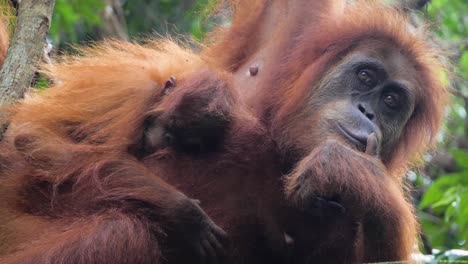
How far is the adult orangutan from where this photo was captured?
144 inches

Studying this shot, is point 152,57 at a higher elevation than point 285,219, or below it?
higher

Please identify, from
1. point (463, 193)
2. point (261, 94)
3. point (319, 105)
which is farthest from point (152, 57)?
point (463, 193)

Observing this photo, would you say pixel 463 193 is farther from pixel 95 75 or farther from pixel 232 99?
pixel 95 75

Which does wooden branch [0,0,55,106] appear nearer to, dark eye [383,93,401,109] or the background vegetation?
the background vegetation

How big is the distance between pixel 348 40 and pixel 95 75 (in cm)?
140

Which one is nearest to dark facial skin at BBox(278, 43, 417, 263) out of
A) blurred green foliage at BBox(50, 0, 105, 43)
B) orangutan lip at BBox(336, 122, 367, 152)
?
orangutan lip at BBox(336, 122, 367, 152)

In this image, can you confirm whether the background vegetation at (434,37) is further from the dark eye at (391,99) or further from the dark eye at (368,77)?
the dark eye at (368,77)

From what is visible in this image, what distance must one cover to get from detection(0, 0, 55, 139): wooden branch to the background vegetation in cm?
134

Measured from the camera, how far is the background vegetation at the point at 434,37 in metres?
5.58

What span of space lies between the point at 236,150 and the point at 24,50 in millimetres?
1138

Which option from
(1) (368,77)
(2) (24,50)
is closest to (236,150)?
(1) (368,77)

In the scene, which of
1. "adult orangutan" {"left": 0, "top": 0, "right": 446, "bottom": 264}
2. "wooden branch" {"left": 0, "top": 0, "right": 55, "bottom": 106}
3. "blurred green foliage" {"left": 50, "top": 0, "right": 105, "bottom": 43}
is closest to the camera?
"adult orangutan" {"left": 0, "top": 0, "right": 446, "bottom": 264}

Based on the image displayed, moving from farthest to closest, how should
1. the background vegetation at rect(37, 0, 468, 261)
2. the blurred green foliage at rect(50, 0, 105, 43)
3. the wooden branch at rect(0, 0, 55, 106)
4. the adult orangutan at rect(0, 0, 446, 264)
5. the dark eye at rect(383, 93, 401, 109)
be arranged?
the blurred green foliage at rect(50, 0, 105, 43)
the background vegetation at rect(37, 0, 468, 261)
the dark eye at rect(383, 93, 401, 109)
the wooden branch at rect(0, 0, 55, 106)
the adult orangutan at rect(0, 0, 446, 264)

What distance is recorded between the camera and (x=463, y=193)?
5570mm
